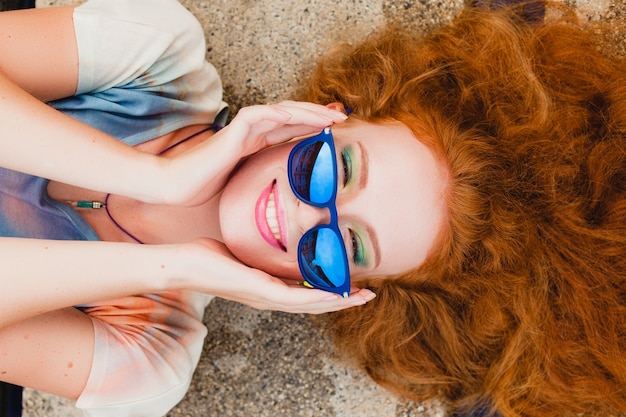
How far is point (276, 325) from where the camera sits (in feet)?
8.20

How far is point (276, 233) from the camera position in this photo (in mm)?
1782

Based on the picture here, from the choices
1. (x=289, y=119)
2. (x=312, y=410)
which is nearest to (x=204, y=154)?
(x=289, y=119)

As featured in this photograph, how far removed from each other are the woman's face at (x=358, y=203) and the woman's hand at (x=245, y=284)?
7cm

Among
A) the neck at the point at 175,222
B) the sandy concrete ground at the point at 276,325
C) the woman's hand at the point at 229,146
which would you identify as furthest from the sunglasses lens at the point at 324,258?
the sandy concrete ground at the point at 276,325

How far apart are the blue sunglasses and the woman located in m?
0.01

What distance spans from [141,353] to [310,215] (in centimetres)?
80

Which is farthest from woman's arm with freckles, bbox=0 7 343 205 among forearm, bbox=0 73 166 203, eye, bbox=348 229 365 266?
eye, bbox=348 229 365 266

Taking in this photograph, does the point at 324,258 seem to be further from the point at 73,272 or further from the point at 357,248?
the point at 73,272

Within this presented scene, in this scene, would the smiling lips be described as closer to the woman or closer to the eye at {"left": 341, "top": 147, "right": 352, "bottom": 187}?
the woman

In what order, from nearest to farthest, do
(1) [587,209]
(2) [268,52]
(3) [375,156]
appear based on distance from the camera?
(3) [375,156]
(1) [587,209]
(2) [268,52]

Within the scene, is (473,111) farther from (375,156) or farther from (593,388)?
(593,388)

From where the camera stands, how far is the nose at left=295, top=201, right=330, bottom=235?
1735mm

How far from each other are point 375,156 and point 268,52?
954mm

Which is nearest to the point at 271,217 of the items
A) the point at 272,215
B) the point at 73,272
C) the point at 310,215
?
the point at 272,215
